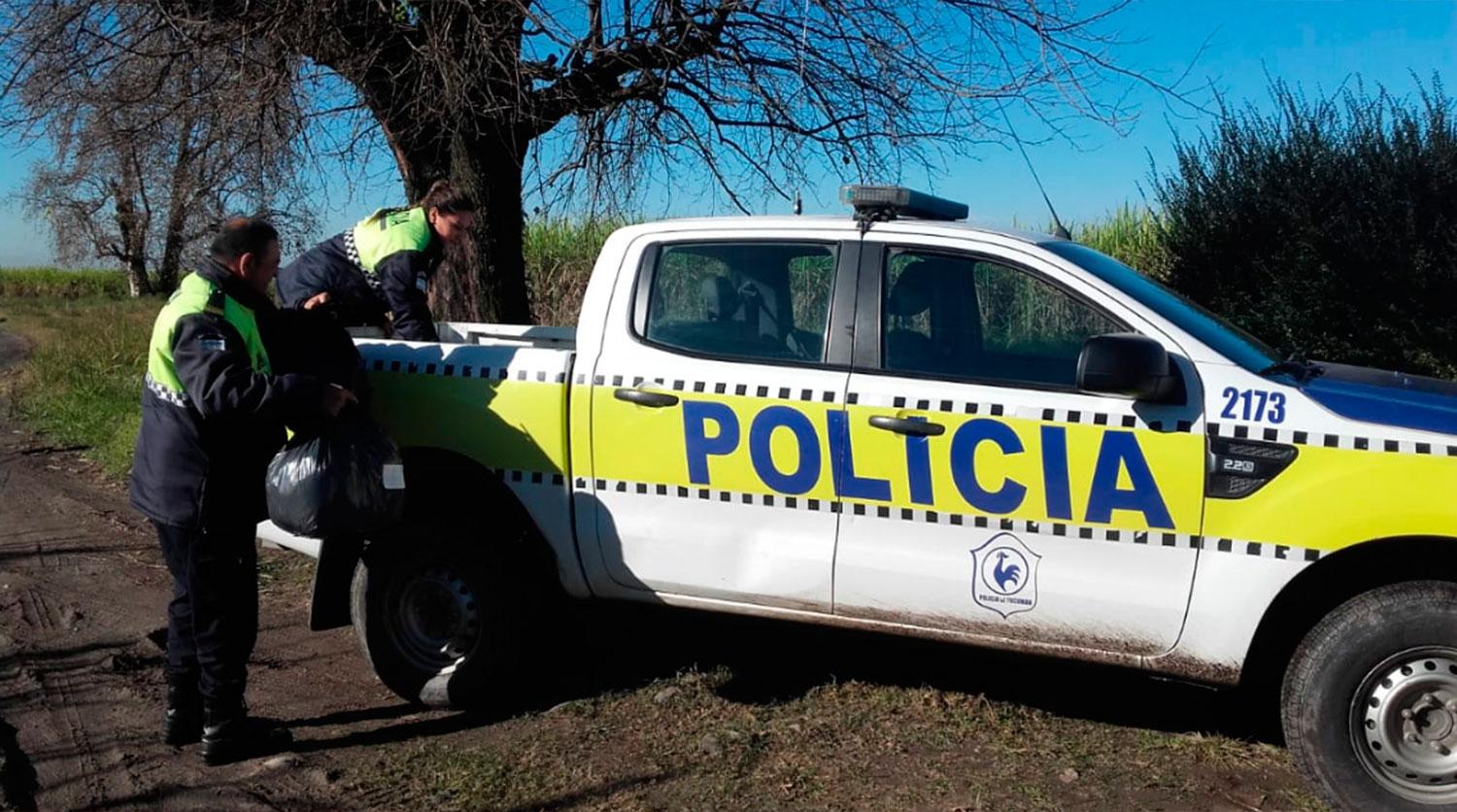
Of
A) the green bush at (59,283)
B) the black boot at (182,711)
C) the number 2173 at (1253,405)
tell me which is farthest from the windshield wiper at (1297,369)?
the green bush at (59,283)

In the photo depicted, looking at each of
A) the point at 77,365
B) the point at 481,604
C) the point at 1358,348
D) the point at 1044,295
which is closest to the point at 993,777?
the point at 1044,295

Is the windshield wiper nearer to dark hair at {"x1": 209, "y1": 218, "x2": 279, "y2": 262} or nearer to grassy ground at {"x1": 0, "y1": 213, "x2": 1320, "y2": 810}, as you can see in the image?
grassy ground at {"x1": 0, "y1": 213, "x2": 1320, "y2": 810}

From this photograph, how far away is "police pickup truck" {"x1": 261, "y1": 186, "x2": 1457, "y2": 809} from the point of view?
3873 millimetres

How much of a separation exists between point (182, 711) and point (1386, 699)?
4.09 m

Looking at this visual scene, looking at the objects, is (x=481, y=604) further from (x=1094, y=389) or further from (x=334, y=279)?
(x=1094, y=389)

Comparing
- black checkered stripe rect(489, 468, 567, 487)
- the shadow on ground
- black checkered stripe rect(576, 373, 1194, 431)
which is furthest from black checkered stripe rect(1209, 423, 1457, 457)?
black checkered stripe rect(489, 468, 567, 487)

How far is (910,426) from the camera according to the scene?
4293 millimetres

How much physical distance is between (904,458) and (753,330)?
0.79m

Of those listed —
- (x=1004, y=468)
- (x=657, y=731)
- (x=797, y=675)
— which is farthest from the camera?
(x=797, y=675)

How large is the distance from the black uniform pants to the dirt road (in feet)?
1.02

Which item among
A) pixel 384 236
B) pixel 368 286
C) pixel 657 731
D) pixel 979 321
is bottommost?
pixel 657 731

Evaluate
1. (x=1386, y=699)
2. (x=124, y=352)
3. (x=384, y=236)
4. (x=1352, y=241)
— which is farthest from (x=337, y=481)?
(x=124, y=352)

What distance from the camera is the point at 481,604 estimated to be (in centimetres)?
494

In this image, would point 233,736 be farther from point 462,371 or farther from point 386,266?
point 386,266
